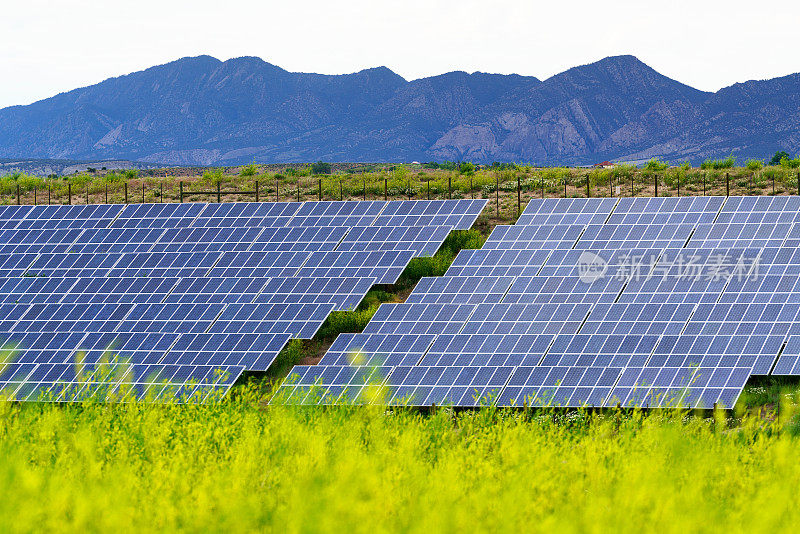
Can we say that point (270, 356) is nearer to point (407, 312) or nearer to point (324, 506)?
point (407, 312)

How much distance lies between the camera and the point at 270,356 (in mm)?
36656

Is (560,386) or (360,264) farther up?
(360,264)

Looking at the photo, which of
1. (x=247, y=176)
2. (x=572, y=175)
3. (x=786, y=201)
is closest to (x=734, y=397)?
(x=786, y=201)

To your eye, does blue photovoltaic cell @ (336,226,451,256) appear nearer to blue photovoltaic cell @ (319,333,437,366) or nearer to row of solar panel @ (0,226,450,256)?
row of solar panel @ (0,226,450,256)

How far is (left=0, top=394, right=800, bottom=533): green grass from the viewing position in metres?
12.4

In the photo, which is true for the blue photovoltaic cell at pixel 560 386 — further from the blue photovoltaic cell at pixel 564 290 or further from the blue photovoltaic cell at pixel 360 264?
the blue photovoltaic cell at pixel 360 264

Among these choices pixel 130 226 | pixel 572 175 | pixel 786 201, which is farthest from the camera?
pixel 572 175

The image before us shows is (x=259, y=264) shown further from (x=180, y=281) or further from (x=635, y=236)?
(x=635, y=236)

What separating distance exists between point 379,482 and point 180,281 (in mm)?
32505

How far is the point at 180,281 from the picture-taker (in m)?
44.5

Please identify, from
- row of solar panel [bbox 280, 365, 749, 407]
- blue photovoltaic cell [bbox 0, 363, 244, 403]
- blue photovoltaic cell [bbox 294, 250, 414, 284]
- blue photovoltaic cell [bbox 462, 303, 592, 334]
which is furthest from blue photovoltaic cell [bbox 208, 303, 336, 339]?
blue photovoltaic cell [bbox 462, 303, 592, 334]

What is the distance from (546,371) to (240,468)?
19148 millimetres

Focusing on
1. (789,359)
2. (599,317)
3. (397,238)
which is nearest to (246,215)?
(397,238)

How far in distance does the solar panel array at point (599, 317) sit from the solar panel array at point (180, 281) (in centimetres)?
377
